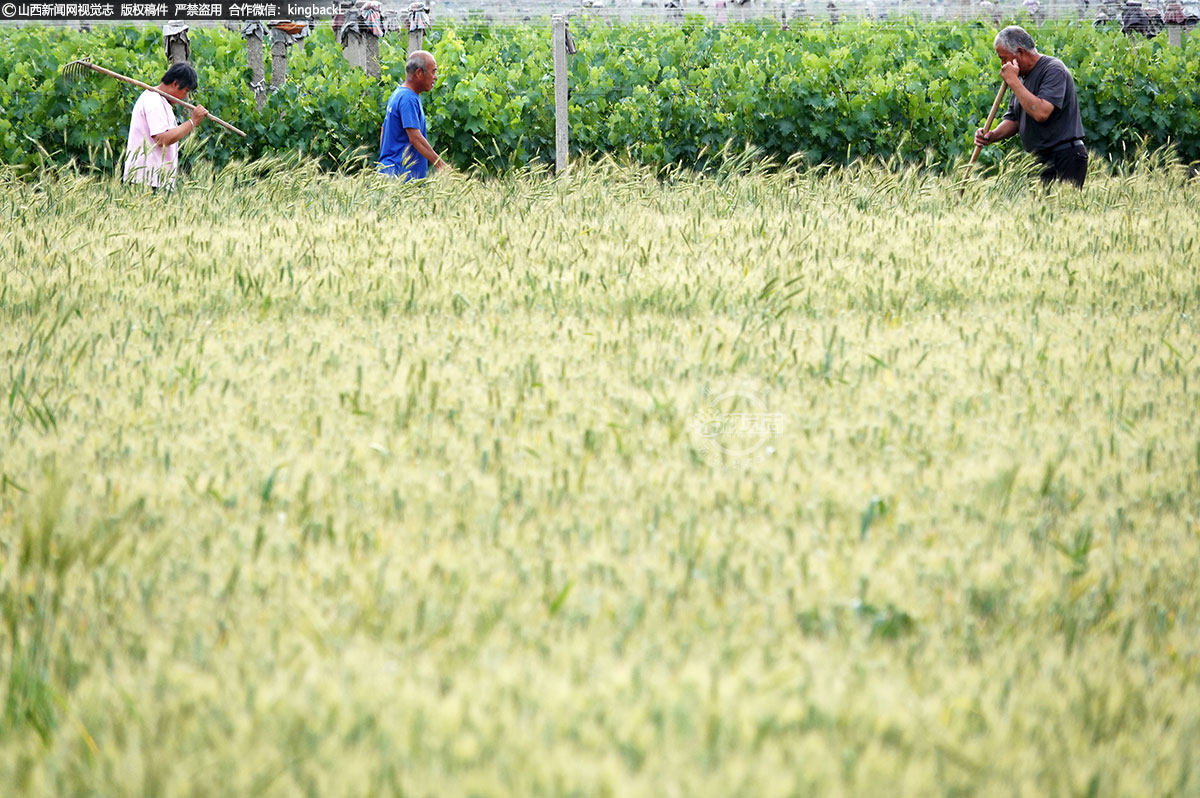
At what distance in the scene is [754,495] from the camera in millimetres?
3000

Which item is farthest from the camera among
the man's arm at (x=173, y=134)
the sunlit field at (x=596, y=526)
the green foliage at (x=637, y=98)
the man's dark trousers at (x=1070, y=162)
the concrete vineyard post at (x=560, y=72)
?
the green foliage at (x=637, y=98)

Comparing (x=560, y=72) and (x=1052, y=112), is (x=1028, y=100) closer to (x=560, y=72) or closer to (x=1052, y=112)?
(x=1052, y=112)

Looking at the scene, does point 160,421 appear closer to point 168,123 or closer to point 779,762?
point 779,762

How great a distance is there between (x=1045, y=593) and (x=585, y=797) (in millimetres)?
1186

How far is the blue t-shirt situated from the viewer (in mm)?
8430

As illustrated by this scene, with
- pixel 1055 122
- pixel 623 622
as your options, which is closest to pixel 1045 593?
pixel 623 622

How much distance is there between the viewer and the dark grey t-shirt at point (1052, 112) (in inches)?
323

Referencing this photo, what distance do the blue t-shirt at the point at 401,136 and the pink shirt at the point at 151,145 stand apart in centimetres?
142

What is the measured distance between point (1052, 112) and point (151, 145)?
608cm

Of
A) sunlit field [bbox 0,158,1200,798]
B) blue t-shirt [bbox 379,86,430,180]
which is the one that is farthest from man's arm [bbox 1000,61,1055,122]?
blue t-shirt [bbox 379,86,430,180]

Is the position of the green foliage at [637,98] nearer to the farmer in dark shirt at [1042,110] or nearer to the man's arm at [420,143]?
the farmer in dark shirt at [1042,110]

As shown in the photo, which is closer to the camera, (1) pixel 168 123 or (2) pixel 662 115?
(1) pixel 168 123

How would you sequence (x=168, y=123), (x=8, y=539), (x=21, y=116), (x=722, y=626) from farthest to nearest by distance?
(x=21, y=116)
(x=168, y=123)
(x=8, y=539)
(x=722, y=626)

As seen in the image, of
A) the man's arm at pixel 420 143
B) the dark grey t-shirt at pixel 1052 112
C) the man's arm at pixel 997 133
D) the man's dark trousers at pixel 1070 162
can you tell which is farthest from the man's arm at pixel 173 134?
the man's dark trousers at pixel 1070 162
